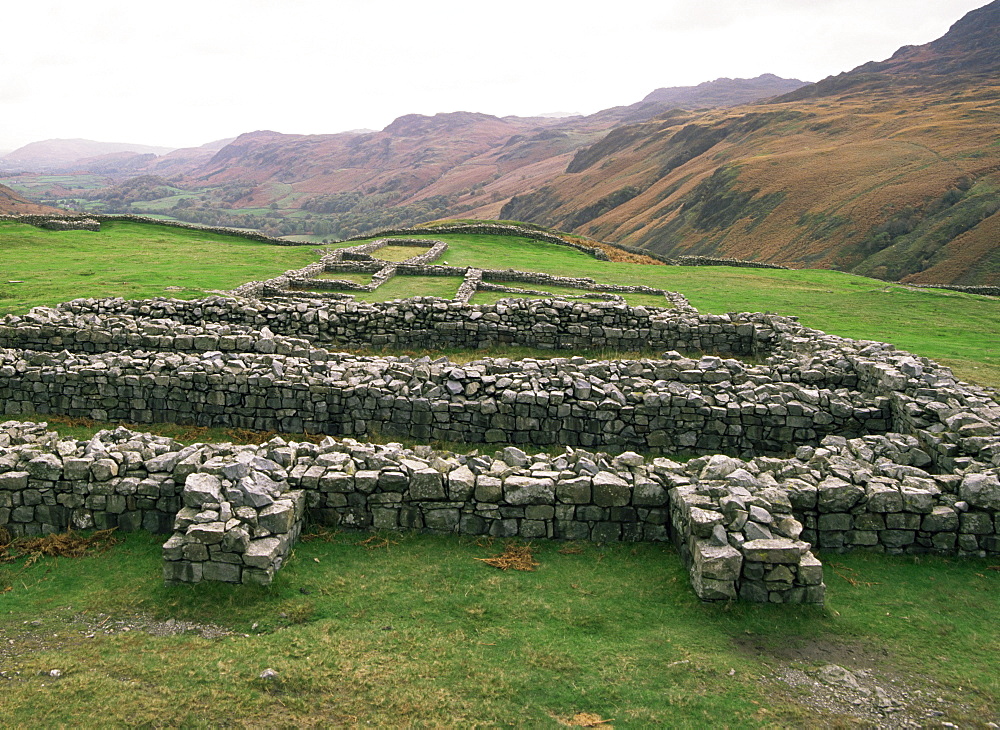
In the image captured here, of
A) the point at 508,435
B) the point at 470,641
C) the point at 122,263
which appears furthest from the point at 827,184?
the point at 470,641

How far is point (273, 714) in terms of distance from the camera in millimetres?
6055

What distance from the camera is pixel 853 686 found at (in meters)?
6.68

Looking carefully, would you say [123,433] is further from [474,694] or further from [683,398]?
[683,398]

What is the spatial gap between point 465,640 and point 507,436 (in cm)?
658

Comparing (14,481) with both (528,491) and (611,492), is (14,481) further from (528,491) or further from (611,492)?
(611,492)

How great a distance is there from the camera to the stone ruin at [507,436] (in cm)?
868

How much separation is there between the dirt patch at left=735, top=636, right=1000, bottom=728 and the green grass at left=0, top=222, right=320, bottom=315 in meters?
23.5

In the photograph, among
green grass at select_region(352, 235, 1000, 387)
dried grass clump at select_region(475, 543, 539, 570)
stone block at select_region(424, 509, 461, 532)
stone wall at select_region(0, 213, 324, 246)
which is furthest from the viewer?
stone wall at select_region(0, 213, 324, 246)

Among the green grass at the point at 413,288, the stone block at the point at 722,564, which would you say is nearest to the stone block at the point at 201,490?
the stone block at the point at 722,564

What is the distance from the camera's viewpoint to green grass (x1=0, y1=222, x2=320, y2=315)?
2434 cm

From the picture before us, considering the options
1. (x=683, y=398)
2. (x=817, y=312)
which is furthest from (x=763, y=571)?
(x=817, y=312)

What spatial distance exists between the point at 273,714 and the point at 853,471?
29.1ft

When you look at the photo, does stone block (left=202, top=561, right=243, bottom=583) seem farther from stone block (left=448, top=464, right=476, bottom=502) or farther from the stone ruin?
stone block (left=448, top=464, right=476, bottom=502)

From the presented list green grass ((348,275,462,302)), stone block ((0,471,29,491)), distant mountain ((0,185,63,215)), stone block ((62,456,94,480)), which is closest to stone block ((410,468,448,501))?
stone block ((62,456,94,480))
